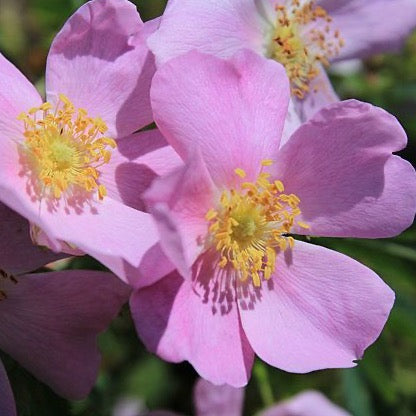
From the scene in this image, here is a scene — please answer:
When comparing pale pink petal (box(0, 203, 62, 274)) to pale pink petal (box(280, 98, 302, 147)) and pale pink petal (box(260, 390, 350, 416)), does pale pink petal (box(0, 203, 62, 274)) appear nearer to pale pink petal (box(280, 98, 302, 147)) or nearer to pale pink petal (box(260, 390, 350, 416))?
pale pink petal (box(280, 98, 302, 147))

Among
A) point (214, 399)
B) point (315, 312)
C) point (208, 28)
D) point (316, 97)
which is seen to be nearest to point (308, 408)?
point (214, 399)

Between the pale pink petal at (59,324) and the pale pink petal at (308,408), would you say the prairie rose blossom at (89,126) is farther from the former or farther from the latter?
the pale pink petal at (308,408)

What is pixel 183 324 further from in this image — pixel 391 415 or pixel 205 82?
pixel 391 415

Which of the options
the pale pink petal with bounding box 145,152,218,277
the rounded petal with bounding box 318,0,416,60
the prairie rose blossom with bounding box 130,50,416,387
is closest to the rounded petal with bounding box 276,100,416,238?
the prairie rose blossom with bounding box 130,50,416,387

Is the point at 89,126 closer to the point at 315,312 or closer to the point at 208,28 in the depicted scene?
the point at 208,28

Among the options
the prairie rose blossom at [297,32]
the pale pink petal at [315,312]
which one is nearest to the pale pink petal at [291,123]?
the prairie rose blossom at [297,32]

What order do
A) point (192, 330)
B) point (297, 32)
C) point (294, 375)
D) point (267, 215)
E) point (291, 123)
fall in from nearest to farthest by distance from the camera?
point (192, 330) → point (267, 215) → point (291, 123) → point (297, 32) → point (294, 375)

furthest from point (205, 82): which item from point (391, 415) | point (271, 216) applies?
point (391, 415)
